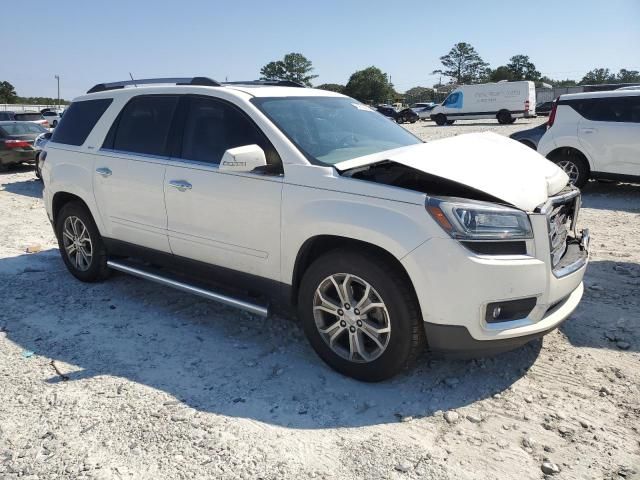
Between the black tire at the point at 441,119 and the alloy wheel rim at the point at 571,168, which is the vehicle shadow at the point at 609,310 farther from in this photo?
the black tire at the point at 441,119

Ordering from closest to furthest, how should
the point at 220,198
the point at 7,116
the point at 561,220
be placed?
the point at 561,220 → the point at 220,198 → the point at 7,116

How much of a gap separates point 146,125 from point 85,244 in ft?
4.85

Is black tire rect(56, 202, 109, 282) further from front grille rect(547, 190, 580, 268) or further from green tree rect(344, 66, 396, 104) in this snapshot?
green tree rect(344, 66, 396, 104)

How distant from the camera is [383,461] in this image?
2688 millimetres

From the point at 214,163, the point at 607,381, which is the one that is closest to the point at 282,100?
the point at 214,163

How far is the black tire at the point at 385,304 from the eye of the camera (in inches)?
123

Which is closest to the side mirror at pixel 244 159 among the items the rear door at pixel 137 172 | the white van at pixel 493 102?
the rear door at pixel 137 172

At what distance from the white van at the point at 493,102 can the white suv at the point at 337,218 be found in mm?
33250

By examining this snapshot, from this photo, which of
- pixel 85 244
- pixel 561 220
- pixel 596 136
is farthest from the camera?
pixel 596 136

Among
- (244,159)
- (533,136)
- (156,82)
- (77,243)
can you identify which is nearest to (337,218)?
(244,159)

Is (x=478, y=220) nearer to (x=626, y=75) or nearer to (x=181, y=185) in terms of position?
(x=181, y=185)

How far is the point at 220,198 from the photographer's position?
153 inches

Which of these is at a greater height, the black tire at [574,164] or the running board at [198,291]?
the black tire at [574,164]

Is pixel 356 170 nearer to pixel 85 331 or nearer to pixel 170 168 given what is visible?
pixel 170 168
